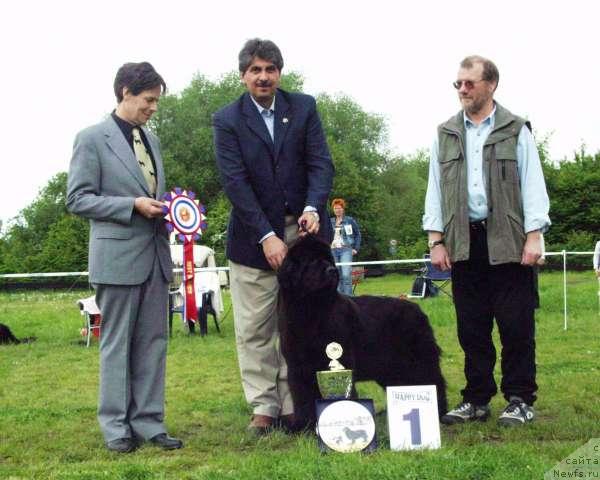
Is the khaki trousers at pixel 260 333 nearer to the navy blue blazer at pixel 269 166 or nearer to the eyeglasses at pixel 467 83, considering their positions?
the navy blue blazer at pixel 269 166

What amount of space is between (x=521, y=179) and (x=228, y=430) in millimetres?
2234

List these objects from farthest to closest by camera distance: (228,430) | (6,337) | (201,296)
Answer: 1. (201,296)
2. (6,337)
3. (228,430)

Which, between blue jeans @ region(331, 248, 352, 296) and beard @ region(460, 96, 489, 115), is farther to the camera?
blue jeans @ region(331, 248, 352, 296)

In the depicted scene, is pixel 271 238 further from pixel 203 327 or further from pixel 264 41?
pixel 203 327

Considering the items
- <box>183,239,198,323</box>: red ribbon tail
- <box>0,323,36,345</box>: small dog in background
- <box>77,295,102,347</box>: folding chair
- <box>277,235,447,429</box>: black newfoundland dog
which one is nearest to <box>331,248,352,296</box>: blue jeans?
<box>77,295,102,347</box>: folding chair

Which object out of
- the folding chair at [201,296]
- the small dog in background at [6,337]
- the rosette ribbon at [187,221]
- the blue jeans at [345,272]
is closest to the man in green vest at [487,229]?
the rosette ribbon at [187,221]

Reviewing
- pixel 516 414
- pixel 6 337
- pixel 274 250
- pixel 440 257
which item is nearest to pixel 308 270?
pixel 274 250

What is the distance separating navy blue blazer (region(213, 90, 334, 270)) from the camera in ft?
13.5

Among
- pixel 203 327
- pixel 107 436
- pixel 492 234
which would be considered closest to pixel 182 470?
pixel 107 436

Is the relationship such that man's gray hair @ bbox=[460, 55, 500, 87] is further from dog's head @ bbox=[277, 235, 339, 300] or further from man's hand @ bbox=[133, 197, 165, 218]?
man's hand @ bbox=[133, 197, 165, 218]

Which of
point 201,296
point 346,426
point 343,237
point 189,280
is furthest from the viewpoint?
point 343,237

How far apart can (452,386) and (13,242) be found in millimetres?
37026

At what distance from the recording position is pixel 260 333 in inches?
167

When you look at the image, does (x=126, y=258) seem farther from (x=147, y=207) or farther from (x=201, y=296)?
(x=201, y=296)
